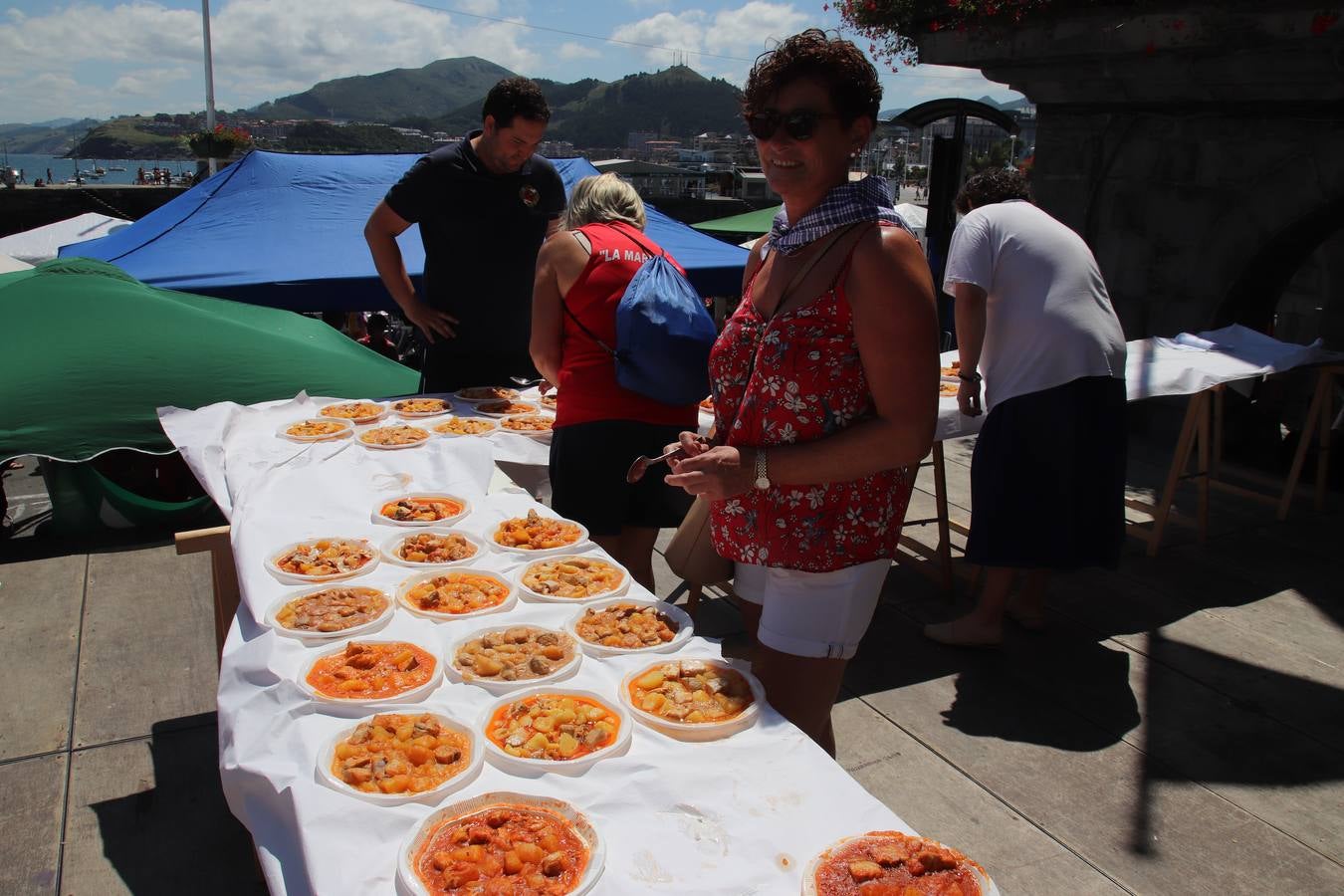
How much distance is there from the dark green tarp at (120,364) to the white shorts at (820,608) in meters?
3.87

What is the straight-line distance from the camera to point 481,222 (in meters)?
3.85

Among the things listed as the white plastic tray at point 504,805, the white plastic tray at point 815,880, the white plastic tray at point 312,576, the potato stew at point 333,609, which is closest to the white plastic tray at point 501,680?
the potato stew at point 333,609

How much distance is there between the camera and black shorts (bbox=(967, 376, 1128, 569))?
3.69 metres

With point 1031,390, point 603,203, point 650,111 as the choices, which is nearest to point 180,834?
point 603,203

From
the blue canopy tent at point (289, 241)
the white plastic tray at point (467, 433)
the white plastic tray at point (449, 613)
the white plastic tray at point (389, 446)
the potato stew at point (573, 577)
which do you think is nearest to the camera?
the white plastic tray at point (449, 613)

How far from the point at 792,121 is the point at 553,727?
120cm

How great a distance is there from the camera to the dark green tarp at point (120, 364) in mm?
4660

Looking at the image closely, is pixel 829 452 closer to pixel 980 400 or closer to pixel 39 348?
pixel 980 400

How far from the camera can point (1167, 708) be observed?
11.6ft

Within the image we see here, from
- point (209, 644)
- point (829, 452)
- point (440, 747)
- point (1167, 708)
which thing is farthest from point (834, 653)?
point (209, 644)

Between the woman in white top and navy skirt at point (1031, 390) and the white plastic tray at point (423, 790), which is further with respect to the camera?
the woman in white top and navy skirt at point (1031, 390)

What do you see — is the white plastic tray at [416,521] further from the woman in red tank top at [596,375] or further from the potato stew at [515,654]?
the potato stew at [515,654]

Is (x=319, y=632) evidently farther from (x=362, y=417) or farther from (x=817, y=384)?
(x=362, y=417)

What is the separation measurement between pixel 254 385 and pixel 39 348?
1.06 m
